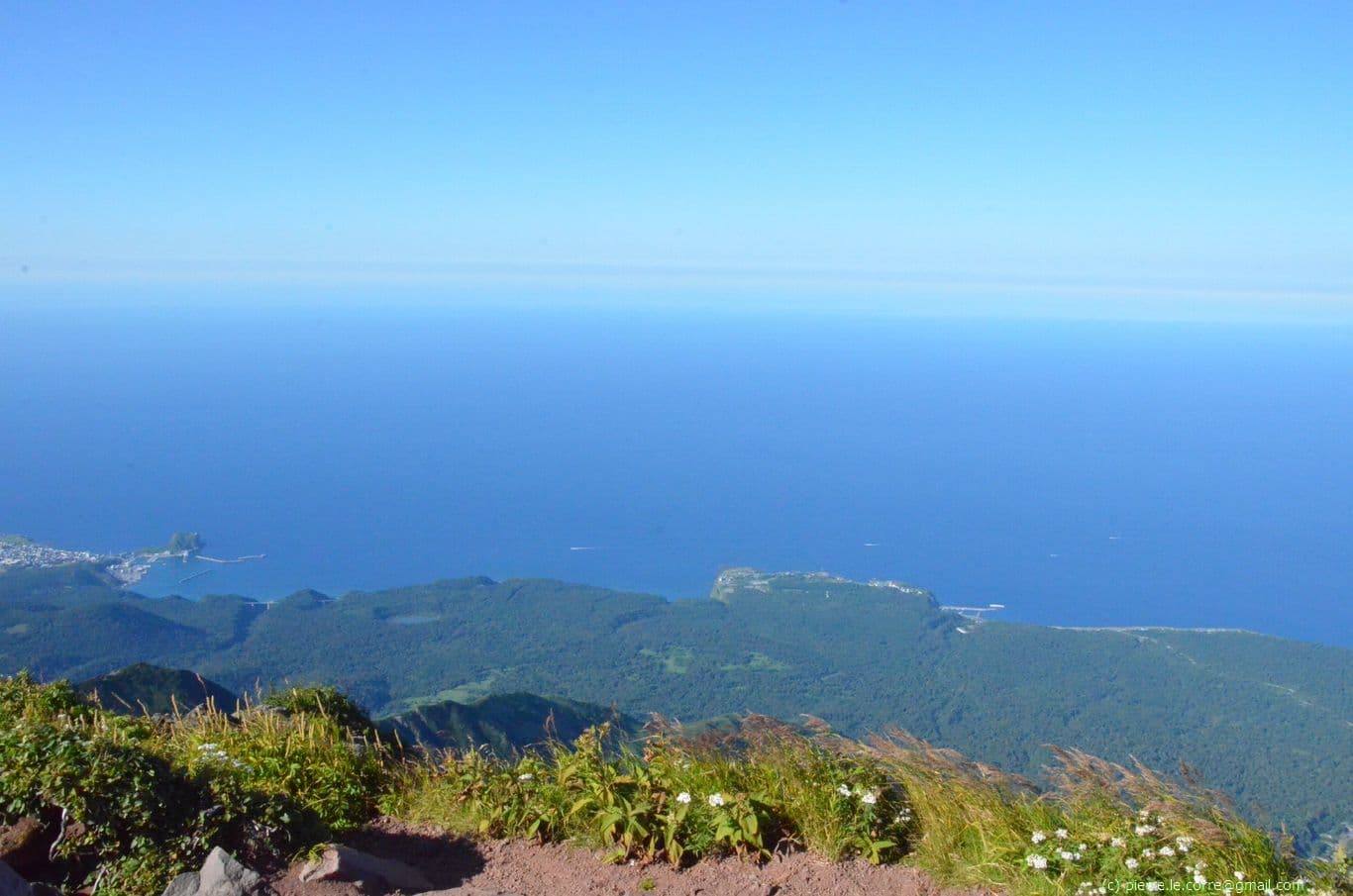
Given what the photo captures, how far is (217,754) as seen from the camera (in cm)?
514

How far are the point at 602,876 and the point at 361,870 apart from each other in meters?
1.19

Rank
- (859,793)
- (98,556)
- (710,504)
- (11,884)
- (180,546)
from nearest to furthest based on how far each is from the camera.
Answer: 1. (11,884)
2. (859,793)
3. (98,556)
4. (180,546)
5. (710,504)

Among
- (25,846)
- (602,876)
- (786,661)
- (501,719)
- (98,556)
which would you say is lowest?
(98,556)

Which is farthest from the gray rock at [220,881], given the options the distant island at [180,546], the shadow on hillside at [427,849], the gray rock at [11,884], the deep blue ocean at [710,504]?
the distant island at [180,546]

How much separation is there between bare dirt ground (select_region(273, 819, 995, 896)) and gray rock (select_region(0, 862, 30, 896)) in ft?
3.27

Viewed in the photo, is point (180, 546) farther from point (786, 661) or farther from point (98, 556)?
point (786, 661)

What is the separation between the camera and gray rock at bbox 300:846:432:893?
14.3 ft

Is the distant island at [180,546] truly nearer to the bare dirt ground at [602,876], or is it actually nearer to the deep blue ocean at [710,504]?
the deep blue ocean at [710,504]

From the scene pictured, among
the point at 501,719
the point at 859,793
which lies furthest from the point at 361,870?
the point at 501,719

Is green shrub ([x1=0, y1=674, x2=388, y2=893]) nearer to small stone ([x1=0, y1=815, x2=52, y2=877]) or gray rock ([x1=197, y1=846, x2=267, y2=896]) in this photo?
small stone ([x1=0, y1=815, x2=52, y2=877])

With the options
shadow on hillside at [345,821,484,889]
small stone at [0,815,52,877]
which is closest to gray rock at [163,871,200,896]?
small stone at [0,815,52,877]

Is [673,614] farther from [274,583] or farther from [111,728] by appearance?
[111,728]

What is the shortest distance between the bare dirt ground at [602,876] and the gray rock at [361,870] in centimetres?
5

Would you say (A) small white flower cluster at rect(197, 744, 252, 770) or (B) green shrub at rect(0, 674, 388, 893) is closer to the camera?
(B) green shrub at rect(0, 674, 388, 893)
